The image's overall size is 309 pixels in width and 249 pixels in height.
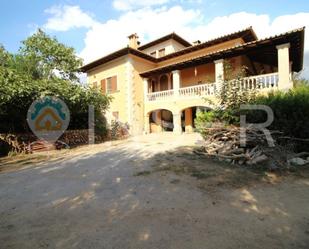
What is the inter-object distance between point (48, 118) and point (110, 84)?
24.6ft

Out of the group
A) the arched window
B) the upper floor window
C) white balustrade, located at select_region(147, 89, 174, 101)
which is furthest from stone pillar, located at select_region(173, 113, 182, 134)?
the upper floor window

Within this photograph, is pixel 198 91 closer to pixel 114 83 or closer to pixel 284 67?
pixel 284 67

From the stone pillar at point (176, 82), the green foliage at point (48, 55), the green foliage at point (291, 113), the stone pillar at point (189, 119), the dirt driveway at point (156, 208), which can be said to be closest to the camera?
the dirt driveway at point (156, 208)

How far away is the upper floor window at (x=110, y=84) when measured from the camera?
19006mm

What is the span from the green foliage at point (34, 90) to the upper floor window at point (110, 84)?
361 cm

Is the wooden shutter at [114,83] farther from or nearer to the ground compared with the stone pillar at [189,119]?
farther from the ground

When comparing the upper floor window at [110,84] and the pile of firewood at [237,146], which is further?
the upper floor window at [110,84]

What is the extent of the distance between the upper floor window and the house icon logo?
20.8 feet

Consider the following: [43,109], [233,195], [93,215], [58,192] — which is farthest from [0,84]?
[233,195]

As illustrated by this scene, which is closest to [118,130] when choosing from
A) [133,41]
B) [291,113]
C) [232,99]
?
[133,41]

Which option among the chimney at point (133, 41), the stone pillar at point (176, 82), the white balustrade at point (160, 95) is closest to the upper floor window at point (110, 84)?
the white balustrade at point (160, 95)

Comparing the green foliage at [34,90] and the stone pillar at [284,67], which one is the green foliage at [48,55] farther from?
the stone pillar at [284,67]

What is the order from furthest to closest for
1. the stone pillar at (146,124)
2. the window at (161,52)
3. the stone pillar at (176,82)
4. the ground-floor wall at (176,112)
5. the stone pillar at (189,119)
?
1. the window at (161,52)
2. the stone pillar at (146,124)
3. the stone pillar at (189,119)
4. the stone pillar at (176,82)
5. the ground-floor wall at (176,112)

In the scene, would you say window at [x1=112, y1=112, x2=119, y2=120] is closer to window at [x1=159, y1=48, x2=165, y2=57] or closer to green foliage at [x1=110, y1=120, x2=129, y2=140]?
green foliage at [x1=110, y1=120, x2=129, y2=140]
